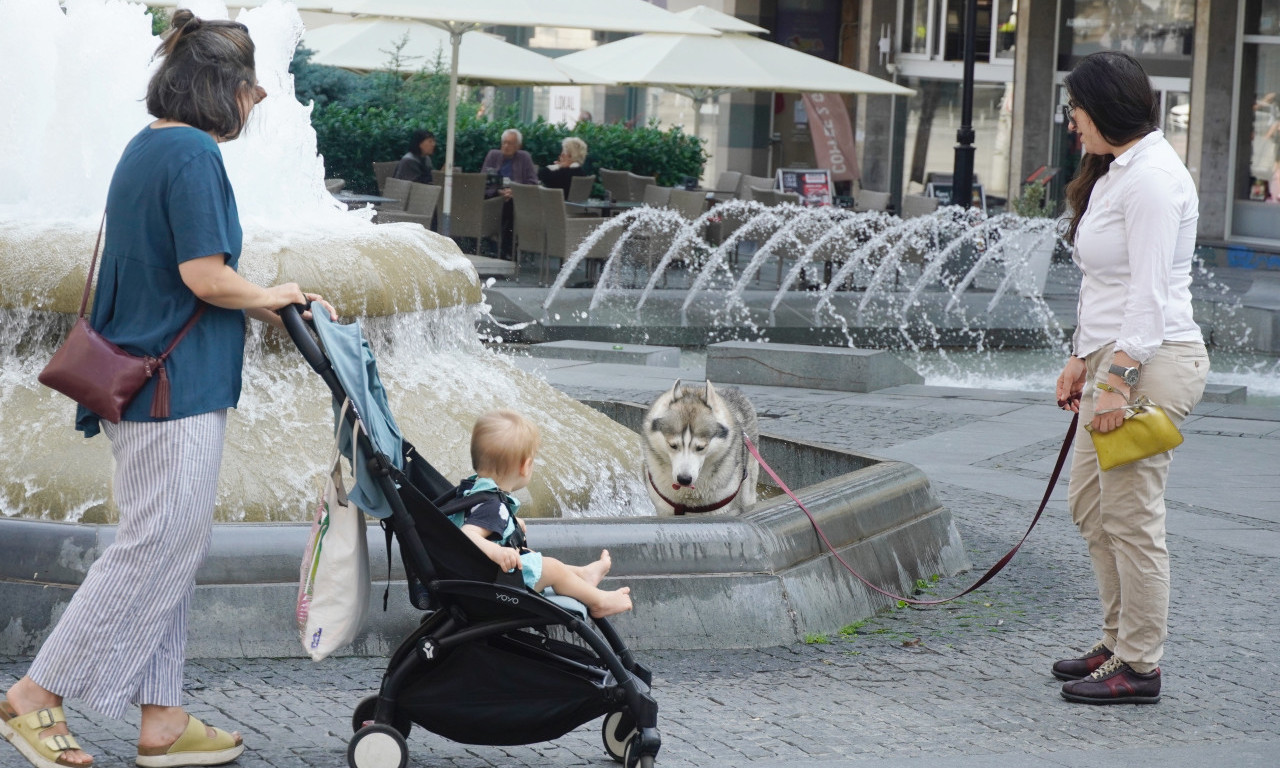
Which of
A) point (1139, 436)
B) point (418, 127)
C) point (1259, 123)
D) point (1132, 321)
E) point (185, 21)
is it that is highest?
point (1259, 123)

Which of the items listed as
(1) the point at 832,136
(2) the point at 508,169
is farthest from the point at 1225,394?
(1) the point at 832,136

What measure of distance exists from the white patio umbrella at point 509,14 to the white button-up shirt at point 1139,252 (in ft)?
36.3

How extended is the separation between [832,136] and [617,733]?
22.9 meters

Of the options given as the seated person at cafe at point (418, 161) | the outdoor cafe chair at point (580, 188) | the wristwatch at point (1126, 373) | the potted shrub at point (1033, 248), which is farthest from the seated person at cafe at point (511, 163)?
the wristwatch at point (1126, 373)

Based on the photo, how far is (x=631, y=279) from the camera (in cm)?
1772

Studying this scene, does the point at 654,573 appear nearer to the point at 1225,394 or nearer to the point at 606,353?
the point at 606,353

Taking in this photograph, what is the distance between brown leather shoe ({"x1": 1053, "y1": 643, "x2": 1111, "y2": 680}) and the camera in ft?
16.7

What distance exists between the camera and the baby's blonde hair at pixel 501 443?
159 inches

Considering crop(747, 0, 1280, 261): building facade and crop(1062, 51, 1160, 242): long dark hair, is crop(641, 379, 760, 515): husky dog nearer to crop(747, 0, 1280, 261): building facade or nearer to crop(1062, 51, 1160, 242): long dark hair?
crop(1062, 51, 1160, 242): long dark hair

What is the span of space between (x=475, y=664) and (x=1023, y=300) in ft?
47.9

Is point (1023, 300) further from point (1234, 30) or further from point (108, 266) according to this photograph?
point (108, 266)

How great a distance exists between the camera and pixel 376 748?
3.91m

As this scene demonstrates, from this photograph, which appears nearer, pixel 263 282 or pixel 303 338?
pixel 303 338

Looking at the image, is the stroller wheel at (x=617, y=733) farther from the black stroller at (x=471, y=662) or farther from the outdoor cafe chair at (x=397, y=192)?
the outdoor cafe chair at (x=397, y=192)
